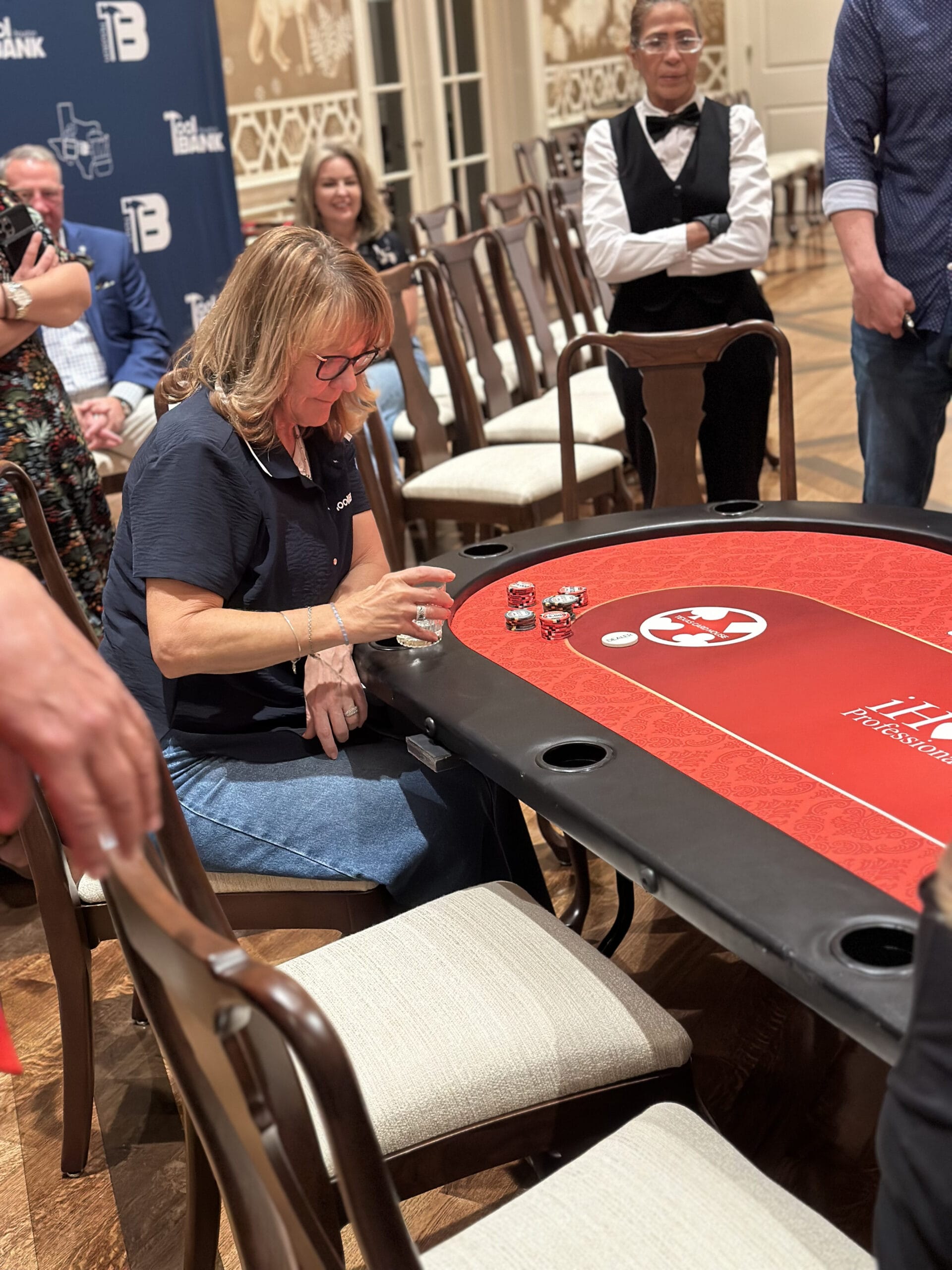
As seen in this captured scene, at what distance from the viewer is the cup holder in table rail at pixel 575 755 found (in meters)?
1.50

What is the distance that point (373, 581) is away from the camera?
7.07 feet

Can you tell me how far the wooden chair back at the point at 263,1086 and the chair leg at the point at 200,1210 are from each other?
52cm

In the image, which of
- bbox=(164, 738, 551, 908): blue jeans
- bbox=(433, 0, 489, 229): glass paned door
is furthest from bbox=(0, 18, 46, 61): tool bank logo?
bbox=(433, 0, 489, 229): glass paned door

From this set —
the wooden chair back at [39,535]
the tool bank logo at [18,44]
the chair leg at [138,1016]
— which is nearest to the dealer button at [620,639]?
the wooden chair back at [39,535]

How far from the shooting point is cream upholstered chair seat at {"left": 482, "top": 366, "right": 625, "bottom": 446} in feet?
13.7

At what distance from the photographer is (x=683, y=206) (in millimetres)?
3420

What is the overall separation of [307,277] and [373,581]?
0.50m

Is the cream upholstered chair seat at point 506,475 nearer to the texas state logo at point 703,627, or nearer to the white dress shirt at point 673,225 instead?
the white dress shirt at point 673,225

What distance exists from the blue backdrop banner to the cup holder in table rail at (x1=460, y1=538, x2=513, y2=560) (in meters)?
3.01

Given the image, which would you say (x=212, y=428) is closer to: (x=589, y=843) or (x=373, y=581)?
(x=373, y=581)

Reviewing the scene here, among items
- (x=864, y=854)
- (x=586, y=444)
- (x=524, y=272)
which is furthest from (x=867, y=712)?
(x=524, y=272)

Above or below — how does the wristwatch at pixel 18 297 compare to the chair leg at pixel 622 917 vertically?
above

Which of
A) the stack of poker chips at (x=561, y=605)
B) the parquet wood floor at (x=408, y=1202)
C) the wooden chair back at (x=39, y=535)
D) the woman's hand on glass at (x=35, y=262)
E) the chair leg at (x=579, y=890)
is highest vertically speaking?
the woman's hand on glass at (x=35, y=262)

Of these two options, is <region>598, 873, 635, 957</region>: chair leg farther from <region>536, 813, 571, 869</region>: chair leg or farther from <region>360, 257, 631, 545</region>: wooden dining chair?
<region>360, 257, 631, 545</region>: wooden dining chair
